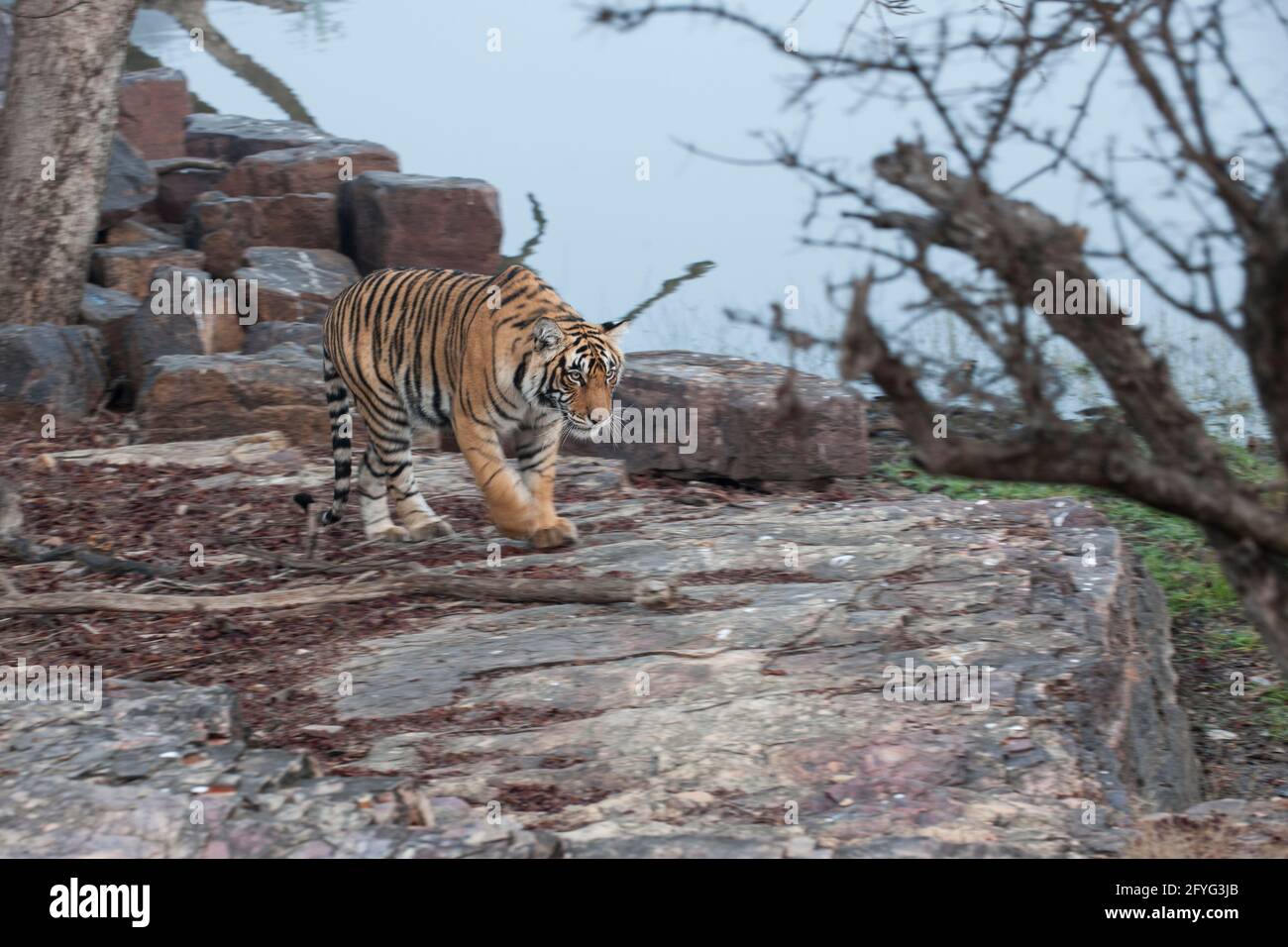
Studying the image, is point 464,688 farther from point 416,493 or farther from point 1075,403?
point 1075,403

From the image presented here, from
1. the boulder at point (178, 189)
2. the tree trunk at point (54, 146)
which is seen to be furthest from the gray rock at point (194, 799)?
the boulder at point (178, 189)

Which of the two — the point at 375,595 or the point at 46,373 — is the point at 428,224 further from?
the point at 375,595

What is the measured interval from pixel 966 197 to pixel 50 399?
7.85 metres

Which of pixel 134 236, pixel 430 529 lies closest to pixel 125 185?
pixel 134 236

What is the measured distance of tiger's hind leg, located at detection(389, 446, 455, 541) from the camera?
7.29 metres

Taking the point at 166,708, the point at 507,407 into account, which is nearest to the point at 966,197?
the point at 166,708

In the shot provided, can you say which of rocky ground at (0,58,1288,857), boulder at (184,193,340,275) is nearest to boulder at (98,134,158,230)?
boulder at (184,193,340,275)

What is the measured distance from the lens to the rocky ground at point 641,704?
394 cm

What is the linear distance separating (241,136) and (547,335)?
8679mm

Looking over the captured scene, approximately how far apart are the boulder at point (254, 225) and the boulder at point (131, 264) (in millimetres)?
208

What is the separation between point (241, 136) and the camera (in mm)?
14195

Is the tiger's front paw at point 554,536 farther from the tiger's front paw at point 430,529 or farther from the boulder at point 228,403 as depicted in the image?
the boulder at point 228,403

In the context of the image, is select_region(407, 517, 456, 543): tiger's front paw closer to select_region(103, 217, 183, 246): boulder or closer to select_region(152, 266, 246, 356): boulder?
select_region(152, 266, 246, 356): boulder

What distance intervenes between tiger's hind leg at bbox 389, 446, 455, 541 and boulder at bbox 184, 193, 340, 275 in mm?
4880
